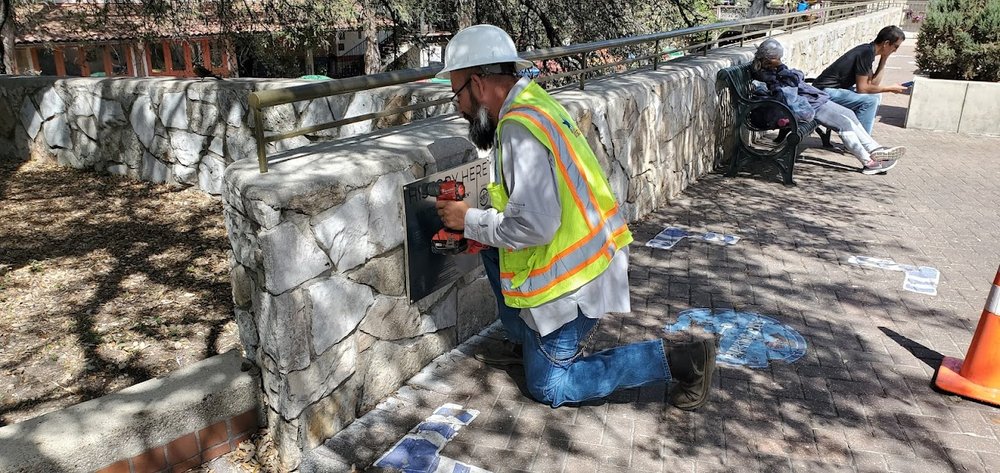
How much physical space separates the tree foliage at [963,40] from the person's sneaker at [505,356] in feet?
29.3

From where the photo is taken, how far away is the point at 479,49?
267 centimetres

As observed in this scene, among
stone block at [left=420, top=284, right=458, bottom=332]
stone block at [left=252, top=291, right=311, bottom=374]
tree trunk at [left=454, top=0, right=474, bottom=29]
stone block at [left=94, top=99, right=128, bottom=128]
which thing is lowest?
stone block at [left=420, top=284, right=458, bottom=332]

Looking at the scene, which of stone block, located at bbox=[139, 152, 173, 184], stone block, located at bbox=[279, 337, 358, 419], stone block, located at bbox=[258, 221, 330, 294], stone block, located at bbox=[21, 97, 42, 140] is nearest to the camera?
stone block, located at bbox=[258, 221, 330, 294]

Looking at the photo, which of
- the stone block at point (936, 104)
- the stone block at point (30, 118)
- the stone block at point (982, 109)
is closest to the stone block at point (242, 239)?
the stone block at point (30, 118)

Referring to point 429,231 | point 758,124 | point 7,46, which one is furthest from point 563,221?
point 7,46

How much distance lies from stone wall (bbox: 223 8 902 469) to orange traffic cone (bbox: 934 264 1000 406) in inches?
88.5

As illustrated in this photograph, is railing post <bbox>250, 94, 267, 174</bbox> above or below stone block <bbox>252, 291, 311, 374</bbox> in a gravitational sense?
above

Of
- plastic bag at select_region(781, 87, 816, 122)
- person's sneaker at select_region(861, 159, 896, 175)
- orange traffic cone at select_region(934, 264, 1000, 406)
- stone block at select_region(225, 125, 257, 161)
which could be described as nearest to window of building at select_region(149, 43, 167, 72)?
stone block at select_region(225, 125, 257, 161)

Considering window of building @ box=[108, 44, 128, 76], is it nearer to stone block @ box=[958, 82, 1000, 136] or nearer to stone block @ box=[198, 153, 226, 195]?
stone block @ box=[198, 153, 226, 195]

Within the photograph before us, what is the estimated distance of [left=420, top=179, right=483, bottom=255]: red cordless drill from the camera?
2904mm

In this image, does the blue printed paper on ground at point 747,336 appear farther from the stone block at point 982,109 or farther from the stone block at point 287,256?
the stone block at point 982,109

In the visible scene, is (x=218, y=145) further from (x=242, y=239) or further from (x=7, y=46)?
(x=7, y=46)

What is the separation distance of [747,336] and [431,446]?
6.20 ft

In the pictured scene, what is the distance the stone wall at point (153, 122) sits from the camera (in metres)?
5.75
